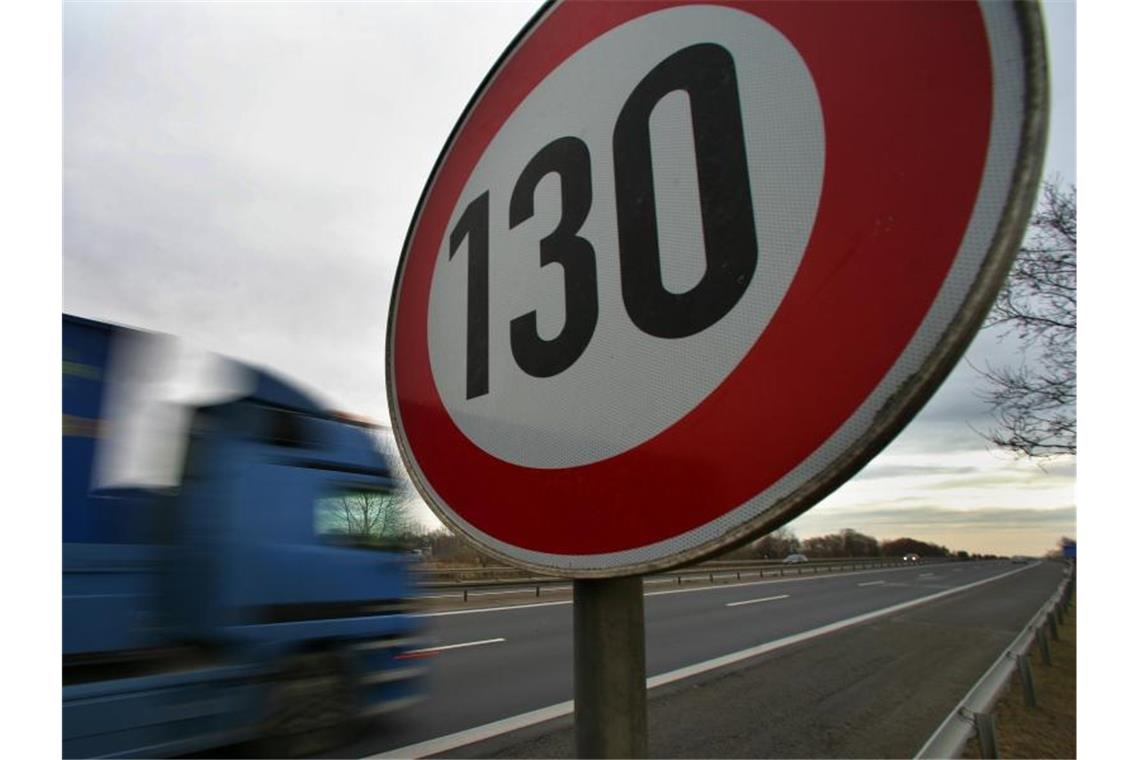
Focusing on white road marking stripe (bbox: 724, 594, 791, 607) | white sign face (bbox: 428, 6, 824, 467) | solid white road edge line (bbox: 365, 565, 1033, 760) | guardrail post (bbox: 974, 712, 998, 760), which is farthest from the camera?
white road marking stripe (bbox: 724, 594, 791, 607)

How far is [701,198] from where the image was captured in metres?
0.72

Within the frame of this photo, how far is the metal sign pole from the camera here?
0.79 m

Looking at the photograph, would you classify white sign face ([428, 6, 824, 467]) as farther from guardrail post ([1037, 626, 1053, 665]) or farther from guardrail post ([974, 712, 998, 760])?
guardrail post ([1037, 626, 1053, 665])

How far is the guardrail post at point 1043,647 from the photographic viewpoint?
30.5 ft

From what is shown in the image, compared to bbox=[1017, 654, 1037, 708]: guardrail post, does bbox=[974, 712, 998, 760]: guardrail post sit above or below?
above

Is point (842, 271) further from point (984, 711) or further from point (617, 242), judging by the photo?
point (984, 711)

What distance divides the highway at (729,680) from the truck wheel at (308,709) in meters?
0.23

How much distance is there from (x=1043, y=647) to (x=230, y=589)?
10475mm

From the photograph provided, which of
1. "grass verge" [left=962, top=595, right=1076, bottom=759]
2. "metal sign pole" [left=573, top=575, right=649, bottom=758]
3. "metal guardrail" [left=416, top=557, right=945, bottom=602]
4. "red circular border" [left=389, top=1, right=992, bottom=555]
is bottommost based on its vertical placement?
"metal guardrail" [left=416, top=557, right=945, bottom=602]

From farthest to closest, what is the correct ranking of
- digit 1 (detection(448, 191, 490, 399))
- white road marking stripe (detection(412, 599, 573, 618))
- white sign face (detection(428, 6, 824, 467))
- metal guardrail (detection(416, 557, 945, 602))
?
metal guardrail (detection(416, 557, 945, 602))
white road marking stripe (detection(412, 599, 573, 618))
digit 1 (detection(448, 191, 490, 399))
white sign face (detection(428, 6, 824, 467))

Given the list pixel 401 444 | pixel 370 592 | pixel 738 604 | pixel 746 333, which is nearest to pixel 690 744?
pixel 370 592

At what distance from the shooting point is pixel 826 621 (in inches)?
570

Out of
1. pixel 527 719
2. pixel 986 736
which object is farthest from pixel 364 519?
pixel 986 736

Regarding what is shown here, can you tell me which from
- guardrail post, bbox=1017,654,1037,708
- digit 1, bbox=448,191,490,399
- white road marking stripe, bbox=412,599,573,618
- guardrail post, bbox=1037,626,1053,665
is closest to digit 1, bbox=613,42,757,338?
digit 1, bbox=448,191,490,399
